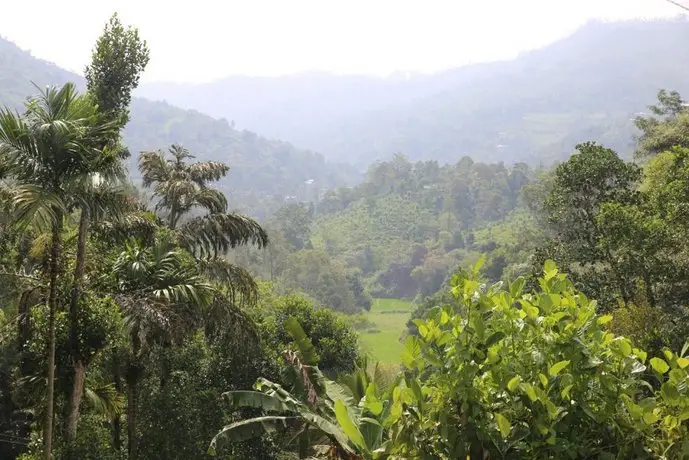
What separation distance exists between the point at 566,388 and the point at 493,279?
43290 millimetres

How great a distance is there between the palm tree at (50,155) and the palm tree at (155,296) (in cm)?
147

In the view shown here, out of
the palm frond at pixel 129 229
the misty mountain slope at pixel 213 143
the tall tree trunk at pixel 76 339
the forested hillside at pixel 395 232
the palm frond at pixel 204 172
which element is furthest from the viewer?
the misty mountain slope at pixel 213 143

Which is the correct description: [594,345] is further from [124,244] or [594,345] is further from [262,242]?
[262,242]

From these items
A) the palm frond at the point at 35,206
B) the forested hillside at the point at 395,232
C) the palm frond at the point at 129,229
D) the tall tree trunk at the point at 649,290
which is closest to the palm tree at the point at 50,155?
the palm frond at the point at 35,206

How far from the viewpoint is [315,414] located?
5723mm

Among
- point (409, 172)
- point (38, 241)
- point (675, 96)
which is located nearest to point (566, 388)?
point (38, 241)

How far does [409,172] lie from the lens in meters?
98.4

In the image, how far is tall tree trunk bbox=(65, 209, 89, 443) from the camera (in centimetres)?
654

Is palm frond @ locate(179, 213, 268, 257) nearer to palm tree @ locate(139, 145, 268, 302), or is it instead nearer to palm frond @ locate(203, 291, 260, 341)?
palm tree @ locate(139, 145, 268, 302)

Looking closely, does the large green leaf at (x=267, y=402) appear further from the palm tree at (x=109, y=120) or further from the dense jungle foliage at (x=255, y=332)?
the palm tree at (x=109, y=120)

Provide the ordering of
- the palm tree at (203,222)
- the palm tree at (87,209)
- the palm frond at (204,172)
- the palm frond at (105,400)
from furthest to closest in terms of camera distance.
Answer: the palm frond at (204,172) < the palm tree at (203,222) < the palm frond at (105,400) < the palm tree at (87,209)

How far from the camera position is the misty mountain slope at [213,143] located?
15225 centimetres

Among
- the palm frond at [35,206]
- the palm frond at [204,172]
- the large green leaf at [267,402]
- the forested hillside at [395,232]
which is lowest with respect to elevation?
the forested hillside at [395,232]

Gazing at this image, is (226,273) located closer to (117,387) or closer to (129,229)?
(129,229)
